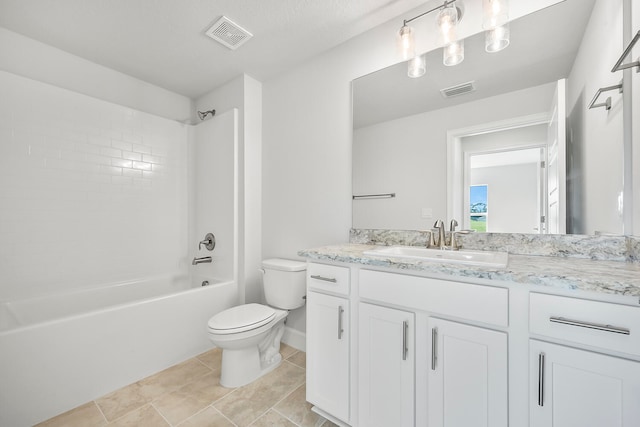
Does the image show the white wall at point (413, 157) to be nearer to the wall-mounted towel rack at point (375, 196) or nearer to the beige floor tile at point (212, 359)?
the wall-mounted towel rack at point (375, 196)

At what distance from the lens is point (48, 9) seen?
1.63m

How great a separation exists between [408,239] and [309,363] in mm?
889

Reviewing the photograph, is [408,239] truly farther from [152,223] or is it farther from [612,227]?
[152,223]

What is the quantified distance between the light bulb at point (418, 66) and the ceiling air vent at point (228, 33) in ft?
3.69

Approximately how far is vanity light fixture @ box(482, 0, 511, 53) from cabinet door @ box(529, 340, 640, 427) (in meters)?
1.39

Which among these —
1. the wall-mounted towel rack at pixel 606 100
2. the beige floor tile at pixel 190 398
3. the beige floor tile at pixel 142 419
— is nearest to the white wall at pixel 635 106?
the wall-mounted towel rack at pixel 606 100

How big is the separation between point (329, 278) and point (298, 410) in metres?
0.80

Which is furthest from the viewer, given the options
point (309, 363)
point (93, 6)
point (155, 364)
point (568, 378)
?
point (155, 364)

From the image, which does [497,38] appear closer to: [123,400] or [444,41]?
[444,41]

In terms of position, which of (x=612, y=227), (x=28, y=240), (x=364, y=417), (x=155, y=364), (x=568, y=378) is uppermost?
(x=612, y=227)

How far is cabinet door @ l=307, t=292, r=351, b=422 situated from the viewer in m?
1.26

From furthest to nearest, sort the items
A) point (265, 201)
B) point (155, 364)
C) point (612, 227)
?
point (265, 201) < point (155, 364) < point (612, 227)

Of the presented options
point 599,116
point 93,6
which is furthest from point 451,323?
point 93,6

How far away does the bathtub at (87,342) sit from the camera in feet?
4.44
